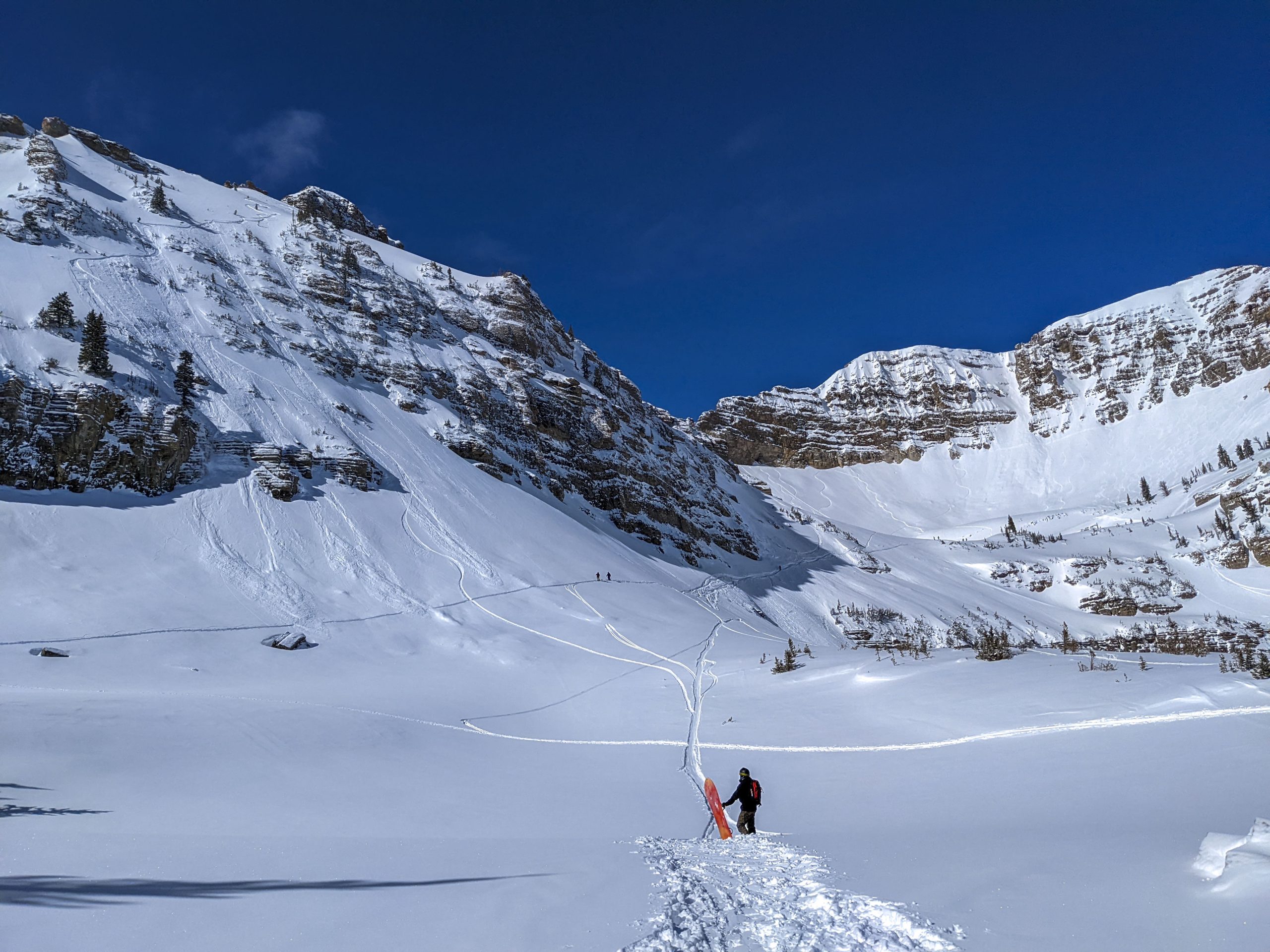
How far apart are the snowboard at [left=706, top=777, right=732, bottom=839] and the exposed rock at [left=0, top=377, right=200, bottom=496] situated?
90.7 feet

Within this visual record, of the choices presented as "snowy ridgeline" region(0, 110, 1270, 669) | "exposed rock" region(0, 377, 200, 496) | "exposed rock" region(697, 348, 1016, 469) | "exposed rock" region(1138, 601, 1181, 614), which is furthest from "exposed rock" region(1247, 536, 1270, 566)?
"exposed rock" region(0, 377, 200, 496)

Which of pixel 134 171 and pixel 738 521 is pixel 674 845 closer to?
pixel 738 521

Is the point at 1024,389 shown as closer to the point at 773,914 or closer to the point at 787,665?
the point at 787,665

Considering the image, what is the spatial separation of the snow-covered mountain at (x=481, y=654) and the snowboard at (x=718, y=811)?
35 cm

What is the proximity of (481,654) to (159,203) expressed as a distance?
4863 cm

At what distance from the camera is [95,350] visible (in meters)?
28.8

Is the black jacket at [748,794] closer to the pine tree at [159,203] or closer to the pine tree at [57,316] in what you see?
the pine tree at [57,316]

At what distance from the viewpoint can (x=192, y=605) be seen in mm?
20781

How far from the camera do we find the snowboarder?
8109 mm

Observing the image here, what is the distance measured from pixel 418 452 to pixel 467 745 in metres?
28.7

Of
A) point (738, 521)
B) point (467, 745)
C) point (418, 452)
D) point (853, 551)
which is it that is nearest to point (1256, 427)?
point (853, 551)

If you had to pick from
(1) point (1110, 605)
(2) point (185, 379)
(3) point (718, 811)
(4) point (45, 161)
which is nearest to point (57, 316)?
(2) point (185, 379)

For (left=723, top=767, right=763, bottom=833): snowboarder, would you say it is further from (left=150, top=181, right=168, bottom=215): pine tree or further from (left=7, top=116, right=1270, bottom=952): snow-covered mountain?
(left=150, top=181, right=168, bottom=215): pine tree

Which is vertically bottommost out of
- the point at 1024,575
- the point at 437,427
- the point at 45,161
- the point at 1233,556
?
the point at 1024,575
